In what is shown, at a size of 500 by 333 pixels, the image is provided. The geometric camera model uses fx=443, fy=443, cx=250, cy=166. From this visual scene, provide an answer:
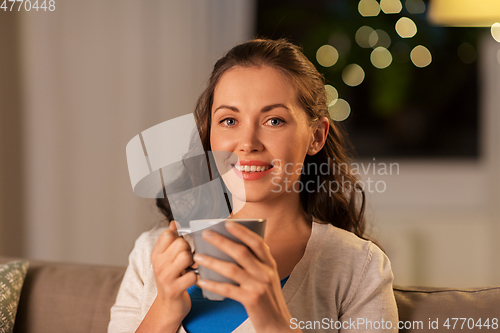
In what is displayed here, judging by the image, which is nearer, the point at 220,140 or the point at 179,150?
the point at 220,140

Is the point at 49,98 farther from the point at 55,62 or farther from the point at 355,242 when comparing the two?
the point at 355,242

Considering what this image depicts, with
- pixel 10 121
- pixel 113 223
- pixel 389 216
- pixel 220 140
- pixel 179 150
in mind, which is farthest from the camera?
pixel 389 216

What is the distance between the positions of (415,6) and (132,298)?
2447 millimetres

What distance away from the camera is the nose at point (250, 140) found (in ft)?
2.82

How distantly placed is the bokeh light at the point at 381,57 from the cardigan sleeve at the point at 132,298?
2.13 meters

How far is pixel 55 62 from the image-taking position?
233 centimetres

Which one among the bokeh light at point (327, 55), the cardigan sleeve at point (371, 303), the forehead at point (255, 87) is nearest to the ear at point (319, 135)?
the forehead at point (255, 87)

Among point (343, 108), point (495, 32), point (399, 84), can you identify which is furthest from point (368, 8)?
point (495, 32)

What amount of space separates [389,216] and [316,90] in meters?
1.89

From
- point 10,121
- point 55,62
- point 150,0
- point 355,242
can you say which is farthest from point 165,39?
point 355,242

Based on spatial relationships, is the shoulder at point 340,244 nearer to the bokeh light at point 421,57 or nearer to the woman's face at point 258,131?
the woman's face at point 258,131

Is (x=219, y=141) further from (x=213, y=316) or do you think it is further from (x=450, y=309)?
(x=450, y=309)

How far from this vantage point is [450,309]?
972 millimetres

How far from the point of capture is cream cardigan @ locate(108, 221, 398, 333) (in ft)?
2.82
